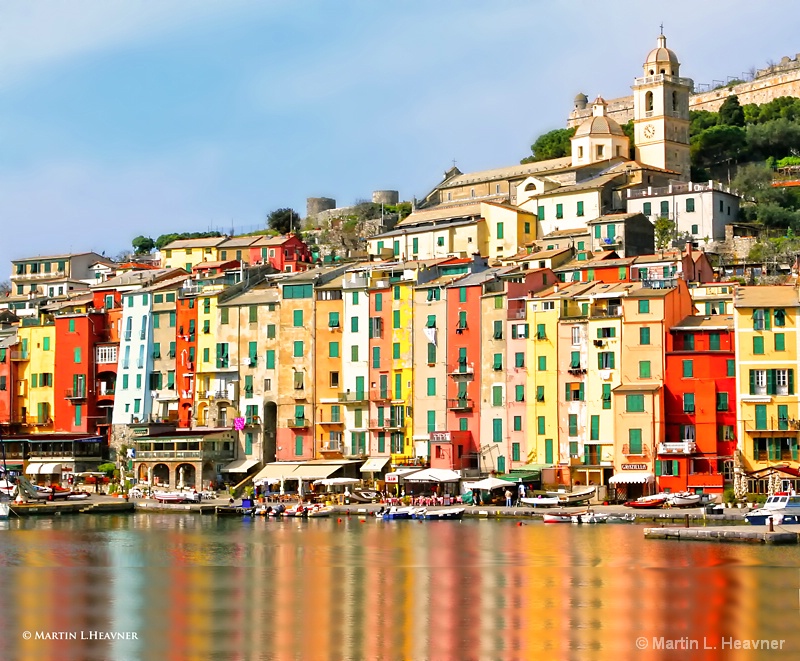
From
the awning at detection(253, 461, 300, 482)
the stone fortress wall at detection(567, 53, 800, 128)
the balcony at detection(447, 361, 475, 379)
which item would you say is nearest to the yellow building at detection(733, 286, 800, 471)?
the balcony at detection(447, 361, 475, 379)

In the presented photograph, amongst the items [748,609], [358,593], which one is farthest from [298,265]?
[748,609]

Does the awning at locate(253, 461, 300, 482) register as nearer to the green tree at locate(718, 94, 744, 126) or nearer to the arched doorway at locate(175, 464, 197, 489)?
the arched doorway at locate(175, 464, 197, 489)

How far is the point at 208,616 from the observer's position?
168 feet

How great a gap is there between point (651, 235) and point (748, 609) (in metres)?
73.3

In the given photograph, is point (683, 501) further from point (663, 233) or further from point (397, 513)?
point (663, 233)

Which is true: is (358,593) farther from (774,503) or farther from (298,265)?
(298,265)

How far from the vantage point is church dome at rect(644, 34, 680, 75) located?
14762cm

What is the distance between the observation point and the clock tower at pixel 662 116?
144 metres

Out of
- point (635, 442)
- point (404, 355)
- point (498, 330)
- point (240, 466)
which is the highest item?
point (498, 330)

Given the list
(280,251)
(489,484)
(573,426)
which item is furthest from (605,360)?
(280,251)

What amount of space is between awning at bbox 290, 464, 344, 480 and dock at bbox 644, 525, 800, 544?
110ft

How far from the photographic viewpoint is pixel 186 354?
383ft

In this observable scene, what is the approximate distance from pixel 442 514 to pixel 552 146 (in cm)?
7641

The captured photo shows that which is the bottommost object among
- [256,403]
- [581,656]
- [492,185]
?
[581,656]
